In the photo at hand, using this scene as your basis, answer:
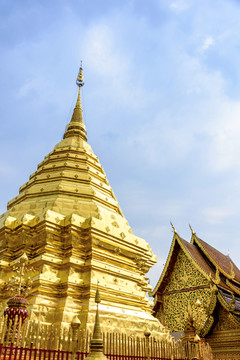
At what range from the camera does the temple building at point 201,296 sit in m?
8.67

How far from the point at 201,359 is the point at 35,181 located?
5887 mm

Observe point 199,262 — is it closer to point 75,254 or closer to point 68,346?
point 75,254

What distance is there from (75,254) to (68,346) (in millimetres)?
3081

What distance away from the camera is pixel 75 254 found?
6.94m

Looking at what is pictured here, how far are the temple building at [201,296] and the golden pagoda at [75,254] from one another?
1799mm

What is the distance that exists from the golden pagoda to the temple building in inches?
70.8

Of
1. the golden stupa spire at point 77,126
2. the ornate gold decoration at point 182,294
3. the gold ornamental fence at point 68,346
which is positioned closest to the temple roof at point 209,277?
the ornate gold decoration at point 182,294

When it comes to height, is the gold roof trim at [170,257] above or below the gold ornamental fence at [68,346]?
above

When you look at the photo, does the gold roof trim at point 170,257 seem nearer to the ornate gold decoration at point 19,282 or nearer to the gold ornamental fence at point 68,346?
the gold ornamental fence at point 68,346

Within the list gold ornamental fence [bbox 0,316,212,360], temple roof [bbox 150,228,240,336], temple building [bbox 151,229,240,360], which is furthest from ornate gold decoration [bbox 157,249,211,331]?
gold ornamental fence [bbox 0,316,212,360]

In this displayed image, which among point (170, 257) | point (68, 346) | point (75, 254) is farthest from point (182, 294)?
point (68, 346)

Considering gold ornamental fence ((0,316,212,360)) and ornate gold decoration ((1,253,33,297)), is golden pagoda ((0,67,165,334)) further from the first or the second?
gold ornamental fence ((0,316,212,360))

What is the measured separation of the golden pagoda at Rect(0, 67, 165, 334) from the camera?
6.23m

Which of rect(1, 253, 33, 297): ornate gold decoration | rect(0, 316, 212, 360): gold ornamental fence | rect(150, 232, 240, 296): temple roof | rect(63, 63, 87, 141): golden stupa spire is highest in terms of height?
rect(63, 63, 87, 141): golden stupa spire
